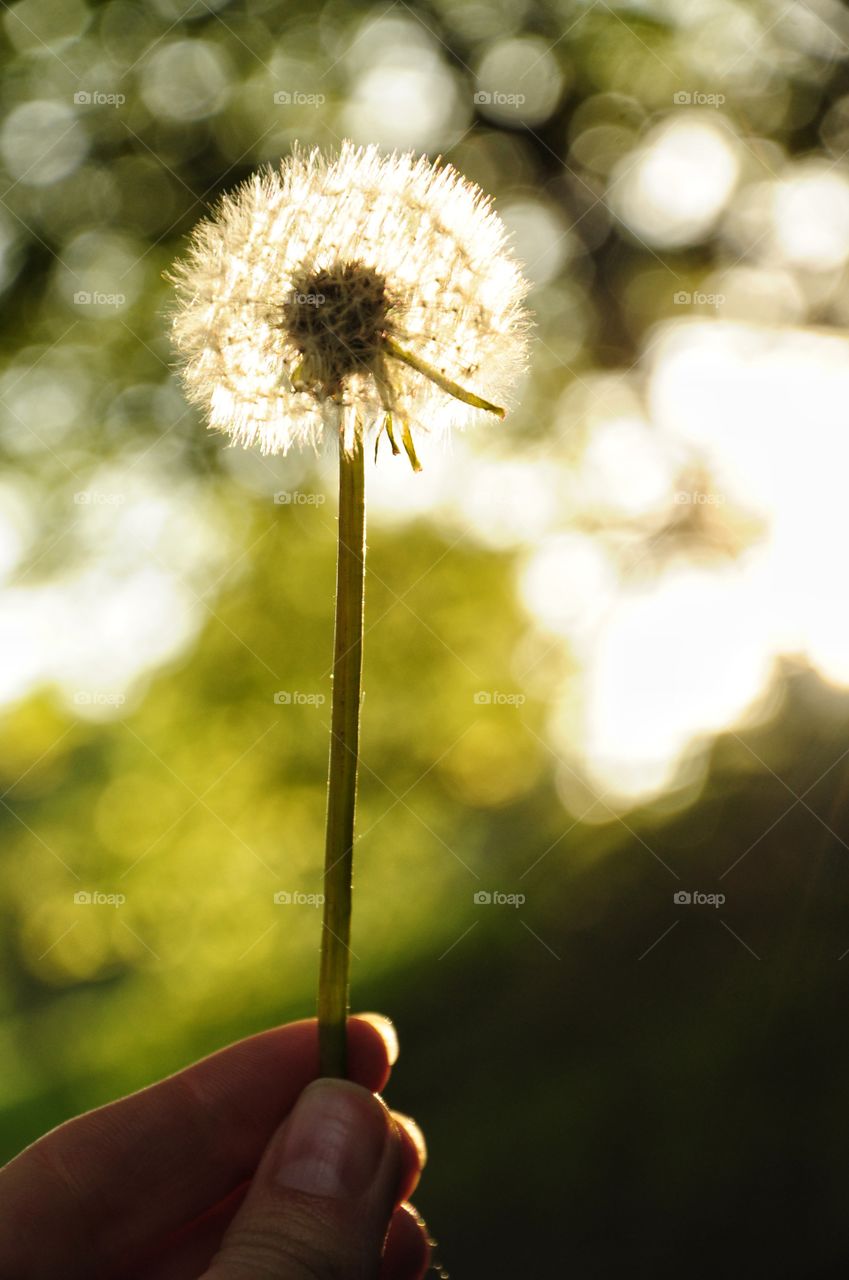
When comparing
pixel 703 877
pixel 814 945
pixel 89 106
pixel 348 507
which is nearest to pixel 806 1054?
pixel 814 945

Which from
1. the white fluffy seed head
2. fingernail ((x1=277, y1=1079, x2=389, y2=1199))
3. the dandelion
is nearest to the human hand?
fingernail ((x1=277, y1=1079, x2=389, y2=1199))

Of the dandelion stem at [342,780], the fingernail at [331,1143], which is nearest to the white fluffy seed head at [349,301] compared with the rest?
the dandelion stem at [342,780]

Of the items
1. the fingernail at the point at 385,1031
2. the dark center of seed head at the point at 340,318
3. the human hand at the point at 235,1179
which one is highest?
the dark center of seed head at the point at 340,318

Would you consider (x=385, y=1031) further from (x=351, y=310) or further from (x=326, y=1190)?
(x=351, y=310)

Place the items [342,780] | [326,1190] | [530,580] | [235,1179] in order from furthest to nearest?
[530,580], [235,1179], [326,1190], [342,780]

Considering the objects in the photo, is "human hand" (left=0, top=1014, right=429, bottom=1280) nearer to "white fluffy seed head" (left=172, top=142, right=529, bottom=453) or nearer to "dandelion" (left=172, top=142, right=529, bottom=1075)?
"dandelion" (left=172, top=142, right=529, bottom=1075)

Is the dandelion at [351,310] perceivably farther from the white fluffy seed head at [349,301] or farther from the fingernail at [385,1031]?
the fingernail at [385,1031]

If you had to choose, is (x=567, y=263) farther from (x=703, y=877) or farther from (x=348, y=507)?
(x=348, y=507)

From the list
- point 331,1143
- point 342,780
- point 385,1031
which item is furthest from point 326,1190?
point 342,780
